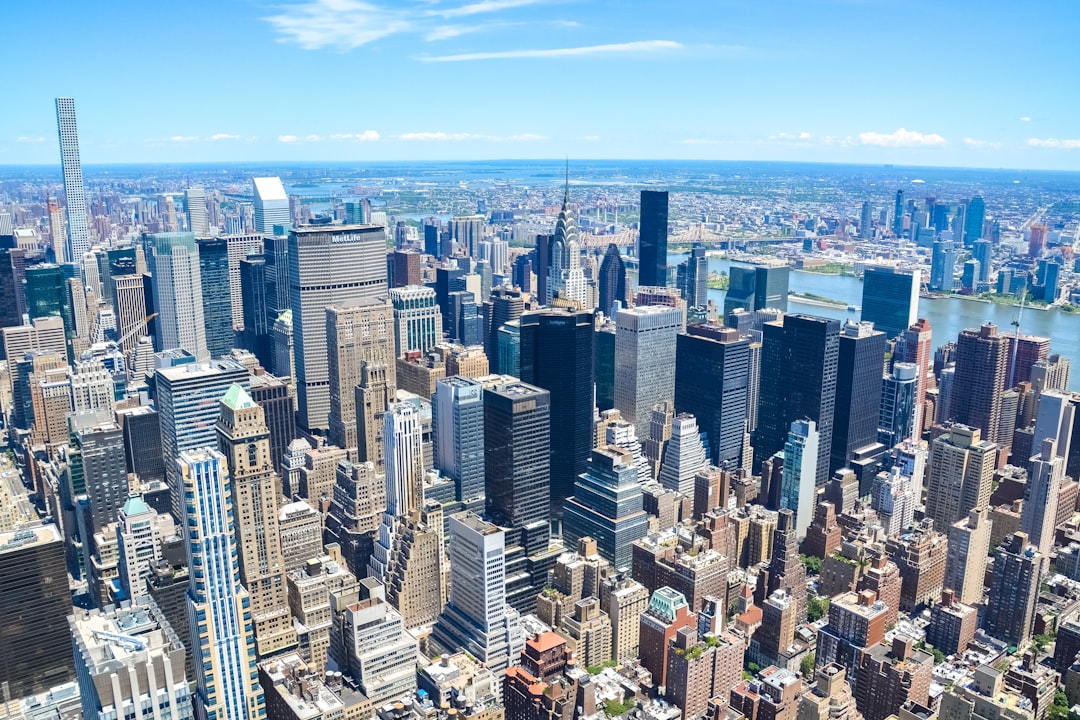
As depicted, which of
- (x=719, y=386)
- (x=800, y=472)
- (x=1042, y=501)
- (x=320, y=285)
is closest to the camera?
(x=1042, y=501)

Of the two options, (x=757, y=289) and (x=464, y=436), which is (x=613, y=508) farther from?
(x=757, y=289)

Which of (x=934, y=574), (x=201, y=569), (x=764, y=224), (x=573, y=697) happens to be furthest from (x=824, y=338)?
(x=764, y=224)

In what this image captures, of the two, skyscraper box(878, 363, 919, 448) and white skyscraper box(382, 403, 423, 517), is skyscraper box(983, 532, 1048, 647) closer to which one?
skyscraper box(878, 363, 919, 448)

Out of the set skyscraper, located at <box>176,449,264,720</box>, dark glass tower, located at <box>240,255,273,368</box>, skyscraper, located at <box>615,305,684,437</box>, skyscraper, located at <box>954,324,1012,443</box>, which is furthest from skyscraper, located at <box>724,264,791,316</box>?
skyscraper, located at <box>176,449,264,720</box>

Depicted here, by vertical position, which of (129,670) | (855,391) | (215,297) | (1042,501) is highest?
(215,297)

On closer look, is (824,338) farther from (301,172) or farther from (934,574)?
(301,172)

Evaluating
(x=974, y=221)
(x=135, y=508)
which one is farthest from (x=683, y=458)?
(x=974, y=221)
